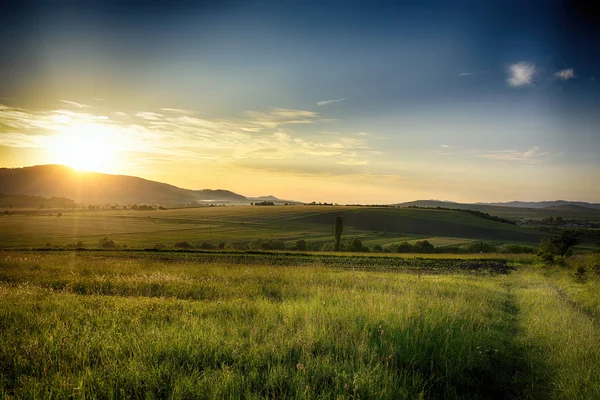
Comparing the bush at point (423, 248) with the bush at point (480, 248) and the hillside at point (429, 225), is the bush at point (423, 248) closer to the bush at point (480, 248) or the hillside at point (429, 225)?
the bush at point (480, 248)

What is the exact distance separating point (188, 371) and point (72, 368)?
179cm

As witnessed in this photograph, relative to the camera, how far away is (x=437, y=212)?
515 ft

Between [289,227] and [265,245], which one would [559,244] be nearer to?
[265,245]

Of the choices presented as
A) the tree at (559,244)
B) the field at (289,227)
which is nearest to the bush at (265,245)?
the field at (289,227)

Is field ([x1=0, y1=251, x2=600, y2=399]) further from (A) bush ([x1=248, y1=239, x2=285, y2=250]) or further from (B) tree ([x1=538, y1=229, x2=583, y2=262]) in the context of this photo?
(A) bush ([x1=248, y1=239, x2=285, y2=250])

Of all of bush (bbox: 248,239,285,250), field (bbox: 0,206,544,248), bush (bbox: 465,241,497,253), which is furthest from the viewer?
field (bbox: 0,206,544,248)

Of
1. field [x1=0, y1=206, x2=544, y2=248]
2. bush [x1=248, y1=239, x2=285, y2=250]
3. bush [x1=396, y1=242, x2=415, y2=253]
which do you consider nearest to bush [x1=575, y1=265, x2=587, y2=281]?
bush [x1=396, y1=242, x2=415, y2=253]

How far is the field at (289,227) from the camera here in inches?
3848

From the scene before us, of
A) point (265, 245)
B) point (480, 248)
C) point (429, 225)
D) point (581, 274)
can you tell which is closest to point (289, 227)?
point (265, 245)

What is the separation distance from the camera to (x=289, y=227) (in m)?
128

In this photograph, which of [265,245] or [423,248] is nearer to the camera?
[265,245]

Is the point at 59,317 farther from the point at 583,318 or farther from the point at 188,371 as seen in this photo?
the point at 583,318

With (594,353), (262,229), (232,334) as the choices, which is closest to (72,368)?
(232,334)

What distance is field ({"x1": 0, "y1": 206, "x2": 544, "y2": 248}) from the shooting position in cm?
9775
